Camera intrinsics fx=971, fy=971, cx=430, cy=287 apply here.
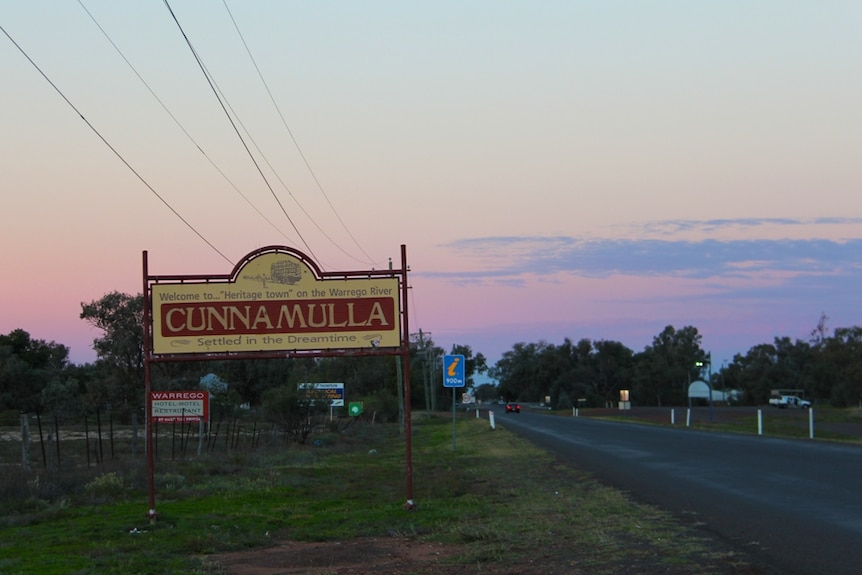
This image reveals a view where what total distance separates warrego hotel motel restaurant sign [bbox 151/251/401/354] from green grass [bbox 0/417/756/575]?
2635mm

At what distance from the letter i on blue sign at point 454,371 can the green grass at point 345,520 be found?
512cm

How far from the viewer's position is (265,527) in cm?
1373

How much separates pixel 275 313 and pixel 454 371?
14561 mm

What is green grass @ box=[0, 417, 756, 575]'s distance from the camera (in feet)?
34.4

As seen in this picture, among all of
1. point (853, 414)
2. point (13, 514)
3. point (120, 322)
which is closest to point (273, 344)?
point (13, 514)

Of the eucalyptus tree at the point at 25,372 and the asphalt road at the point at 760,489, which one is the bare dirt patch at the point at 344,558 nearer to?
the asphalt road at the point at 760,489

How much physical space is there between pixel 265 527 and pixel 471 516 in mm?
2936

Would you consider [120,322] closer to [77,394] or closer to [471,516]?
[77,394]

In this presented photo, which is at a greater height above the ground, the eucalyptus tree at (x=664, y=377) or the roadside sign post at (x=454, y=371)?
the roadside sign post at (x=454, y=371)

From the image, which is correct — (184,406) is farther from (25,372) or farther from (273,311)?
(25,372)

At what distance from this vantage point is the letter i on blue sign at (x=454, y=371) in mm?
28500

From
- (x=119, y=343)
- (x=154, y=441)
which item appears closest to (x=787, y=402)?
(x=119, y=343)

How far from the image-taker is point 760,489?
52.5ft

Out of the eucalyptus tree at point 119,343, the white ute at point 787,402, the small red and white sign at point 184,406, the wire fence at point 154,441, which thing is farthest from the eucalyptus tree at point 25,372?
the white ute at point 787,402
